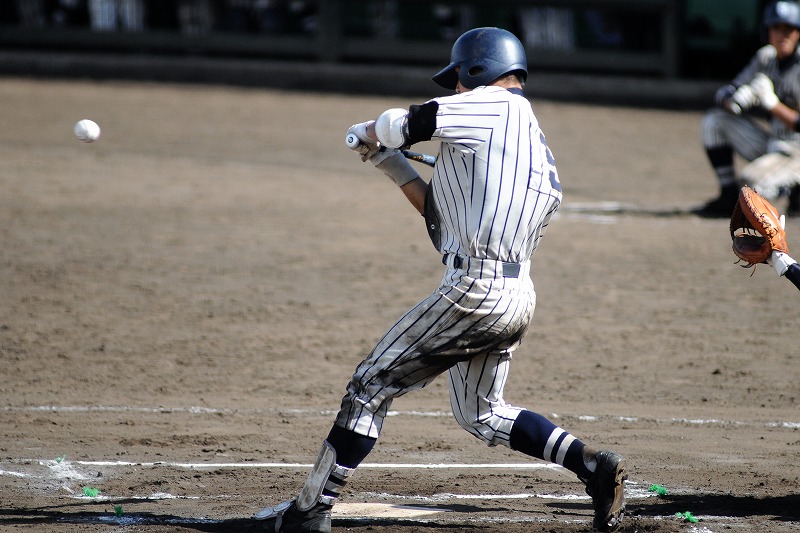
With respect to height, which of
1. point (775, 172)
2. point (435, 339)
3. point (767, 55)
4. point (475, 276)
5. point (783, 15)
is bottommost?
point (775, 172)

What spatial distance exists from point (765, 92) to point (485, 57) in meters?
6.32

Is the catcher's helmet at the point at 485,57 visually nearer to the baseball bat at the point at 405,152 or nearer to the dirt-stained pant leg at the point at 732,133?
the baseball bat at the point at 405,152

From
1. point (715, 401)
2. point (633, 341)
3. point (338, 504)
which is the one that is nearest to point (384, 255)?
point (633, 341)

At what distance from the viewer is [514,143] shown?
142 inches

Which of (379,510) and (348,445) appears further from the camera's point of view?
(379,510)

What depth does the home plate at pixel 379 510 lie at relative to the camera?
13.2 feet

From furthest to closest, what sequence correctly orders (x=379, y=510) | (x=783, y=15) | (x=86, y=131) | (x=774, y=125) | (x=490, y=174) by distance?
(x=774, y=125) → (x=783, y=15) → (x=86, y=131) → (x=379, y=510) → (x=490, y=174)

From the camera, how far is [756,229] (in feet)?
13.4

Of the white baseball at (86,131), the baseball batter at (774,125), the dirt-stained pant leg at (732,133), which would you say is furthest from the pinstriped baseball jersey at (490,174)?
the dirt-stained pant leg at (732,133)

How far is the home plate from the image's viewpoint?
4.03 m

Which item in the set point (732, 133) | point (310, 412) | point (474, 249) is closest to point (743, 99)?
point (732, 133)

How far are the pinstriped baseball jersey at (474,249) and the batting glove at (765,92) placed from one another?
6200mm

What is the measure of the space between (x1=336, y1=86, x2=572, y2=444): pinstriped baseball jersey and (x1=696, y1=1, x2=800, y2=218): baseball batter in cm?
611

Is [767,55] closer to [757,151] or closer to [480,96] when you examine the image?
[757,151]
